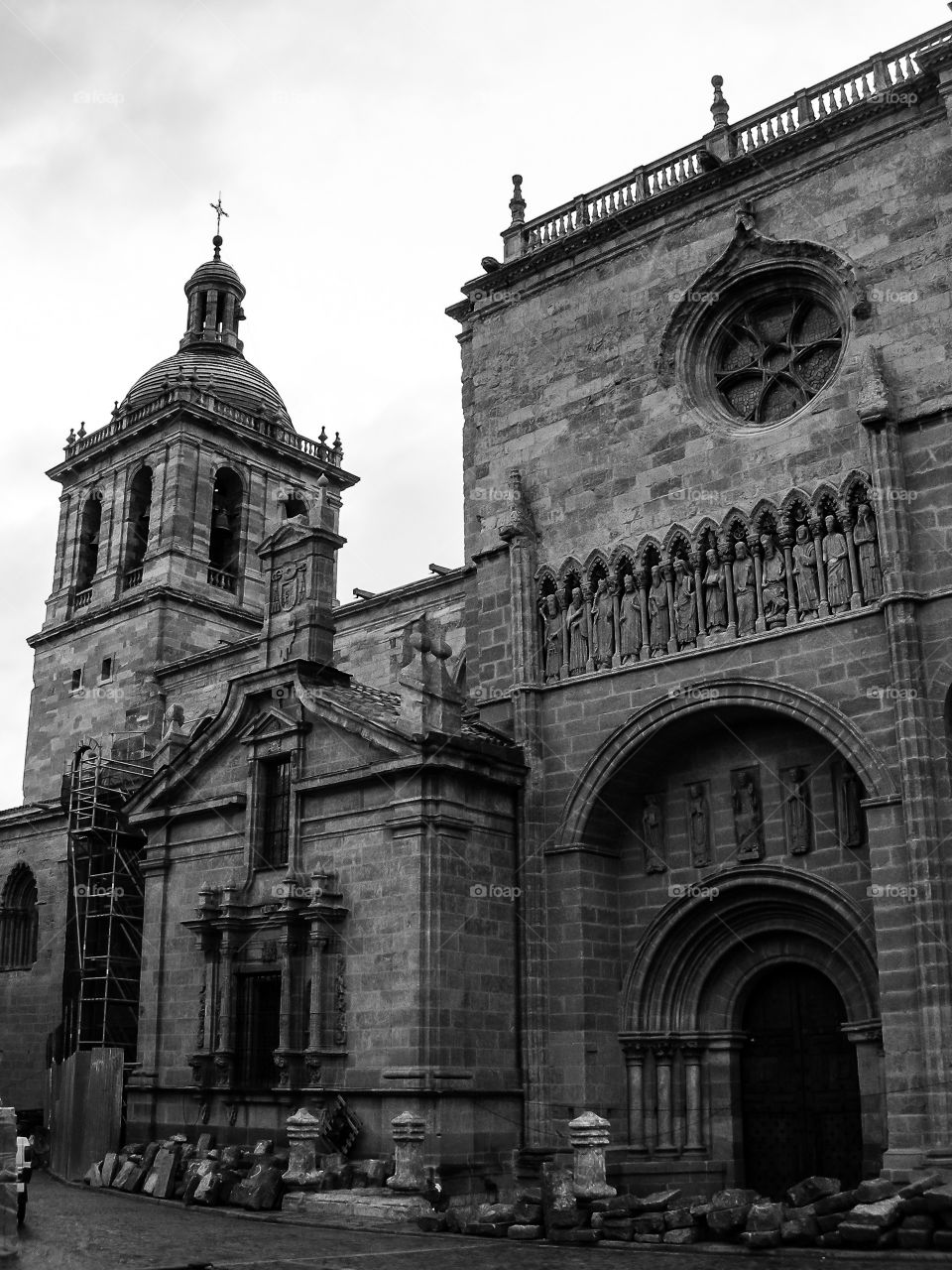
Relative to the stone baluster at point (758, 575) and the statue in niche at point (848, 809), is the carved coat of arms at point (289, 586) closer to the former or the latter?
the stone baluster at point (758, 575)

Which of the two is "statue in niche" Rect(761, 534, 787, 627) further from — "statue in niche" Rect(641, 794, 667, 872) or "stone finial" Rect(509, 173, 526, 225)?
"stone finial" Rect(509, 173, 526, 225)

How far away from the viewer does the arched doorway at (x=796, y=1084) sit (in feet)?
65.1

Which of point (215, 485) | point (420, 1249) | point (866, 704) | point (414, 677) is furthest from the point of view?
point (215, 485)

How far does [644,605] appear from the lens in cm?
2219

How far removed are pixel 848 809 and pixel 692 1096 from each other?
5157mm

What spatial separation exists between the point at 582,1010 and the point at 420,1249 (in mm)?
6242

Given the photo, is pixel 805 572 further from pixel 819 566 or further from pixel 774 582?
pixel 774 582

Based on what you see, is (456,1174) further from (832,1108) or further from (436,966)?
(832,1108)

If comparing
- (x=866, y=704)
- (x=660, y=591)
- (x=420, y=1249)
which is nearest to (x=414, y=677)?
(x=660, y=591)

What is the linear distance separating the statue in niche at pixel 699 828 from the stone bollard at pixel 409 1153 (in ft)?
19.3

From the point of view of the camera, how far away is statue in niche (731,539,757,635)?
20812 millimetres

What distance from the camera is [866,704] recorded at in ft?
62.8

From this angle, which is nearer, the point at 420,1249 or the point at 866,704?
the point at 420,1249

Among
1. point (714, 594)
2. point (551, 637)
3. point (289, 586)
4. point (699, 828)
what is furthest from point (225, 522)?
point (699, 828)
